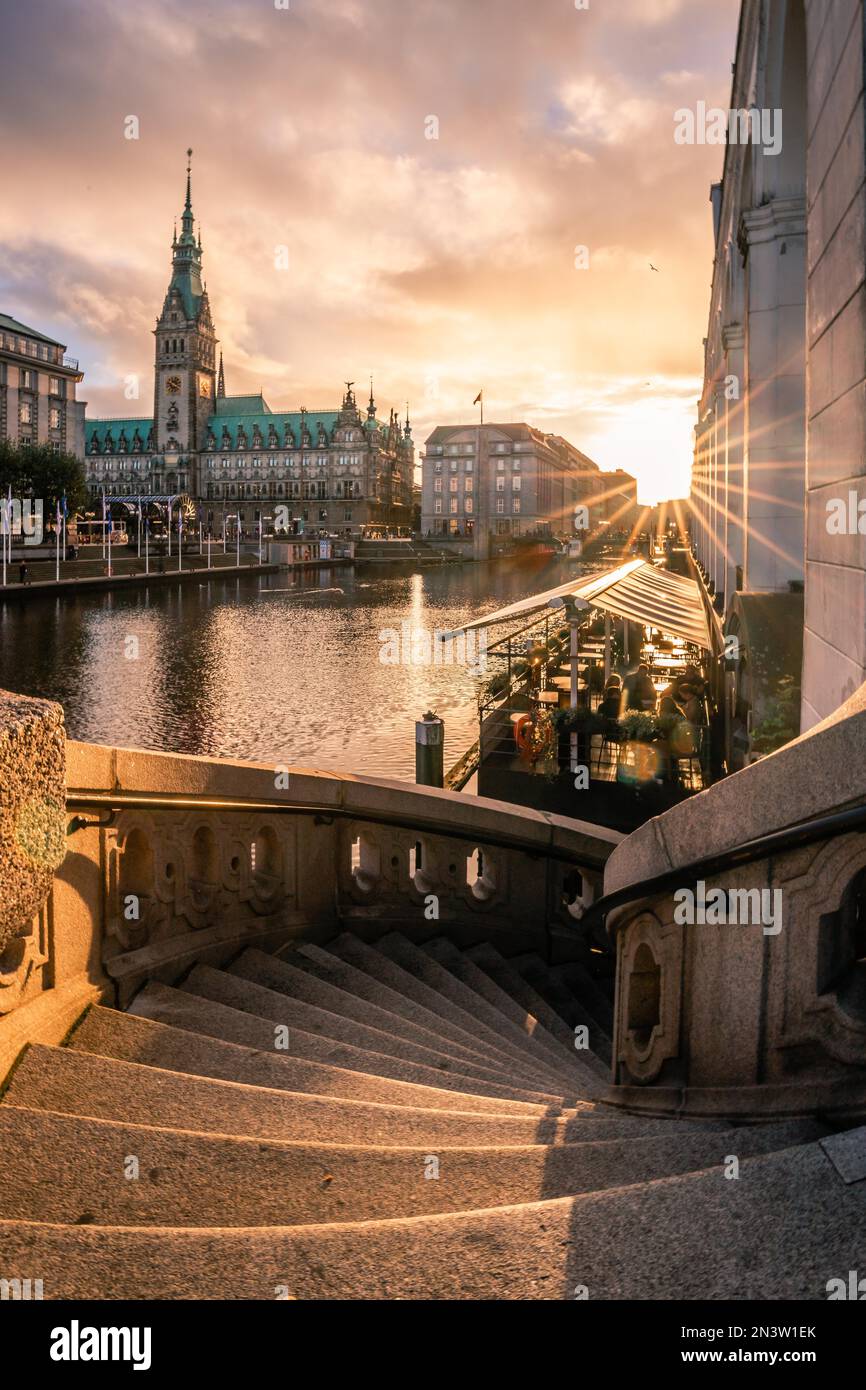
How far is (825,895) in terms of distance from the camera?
323 centimetres

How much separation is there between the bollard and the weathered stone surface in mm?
11913

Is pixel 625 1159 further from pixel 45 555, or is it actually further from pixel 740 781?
pixel 45 555

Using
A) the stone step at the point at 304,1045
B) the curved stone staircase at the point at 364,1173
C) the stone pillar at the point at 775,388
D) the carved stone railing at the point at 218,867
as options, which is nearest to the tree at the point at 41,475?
the stone pillar at the point at 775,388

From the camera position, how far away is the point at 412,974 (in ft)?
22.2

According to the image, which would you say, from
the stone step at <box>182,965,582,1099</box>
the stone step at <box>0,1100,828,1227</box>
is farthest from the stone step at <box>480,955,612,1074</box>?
the stone step at <box>0,1100,828,1227</box>

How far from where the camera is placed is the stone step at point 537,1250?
86.7 inches

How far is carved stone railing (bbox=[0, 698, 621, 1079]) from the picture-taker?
12.9 ft

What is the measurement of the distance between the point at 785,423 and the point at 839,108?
9.34 meters

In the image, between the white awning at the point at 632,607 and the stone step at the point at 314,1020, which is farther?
the white awning at the point at 632,607

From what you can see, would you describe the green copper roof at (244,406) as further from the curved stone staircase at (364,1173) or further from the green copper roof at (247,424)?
the curved stone staircase at (364,1173)

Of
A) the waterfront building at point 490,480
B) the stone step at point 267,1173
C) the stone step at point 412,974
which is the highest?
the waterfront building at point 490,480

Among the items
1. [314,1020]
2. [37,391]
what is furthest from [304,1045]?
[37,391]

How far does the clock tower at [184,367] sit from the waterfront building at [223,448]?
16 centimetres

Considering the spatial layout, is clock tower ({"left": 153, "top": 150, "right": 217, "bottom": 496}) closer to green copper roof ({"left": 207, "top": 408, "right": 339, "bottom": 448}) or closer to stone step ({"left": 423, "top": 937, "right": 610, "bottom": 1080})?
green copper roof ({"left": 207, "top": 408, "right": 339, "bottom": 448})
